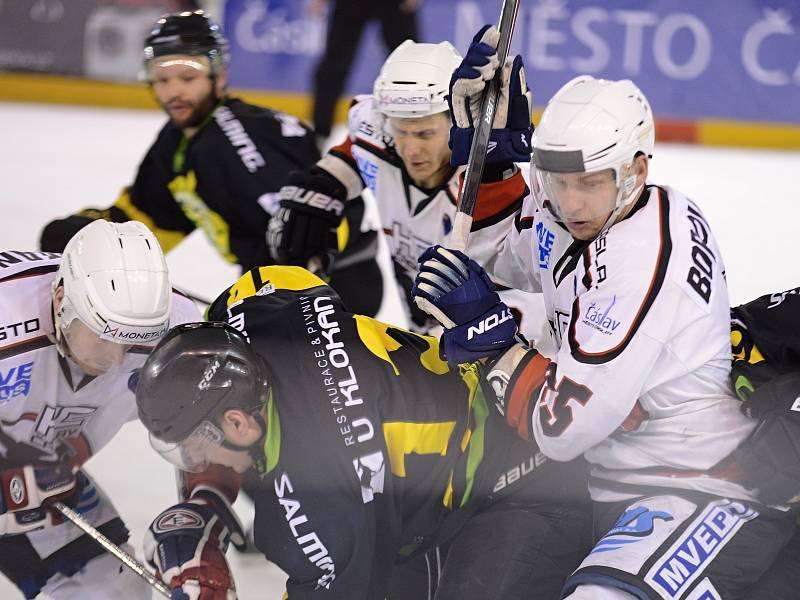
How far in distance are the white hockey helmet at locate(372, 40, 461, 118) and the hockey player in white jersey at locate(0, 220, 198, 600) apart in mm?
648

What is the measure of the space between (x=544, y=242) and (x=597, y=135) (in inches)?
13.9

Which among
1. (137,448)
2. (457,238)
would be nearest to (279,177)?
(137,448)

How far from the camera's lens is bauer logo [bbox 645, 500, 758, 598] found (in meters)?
1.80

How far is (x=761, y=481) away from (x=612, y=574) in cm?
32

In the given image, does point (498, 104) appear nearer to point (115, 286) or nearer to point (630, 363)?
point (630, 363)

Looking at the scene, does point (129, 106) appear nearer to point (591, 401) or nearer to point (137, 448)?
point (137, 448)

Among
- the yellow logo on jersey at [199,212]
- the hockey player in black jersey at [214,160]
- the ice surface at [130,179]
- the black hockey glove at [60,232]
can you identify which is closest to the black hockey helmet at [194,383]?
the ice surface at [130,179]

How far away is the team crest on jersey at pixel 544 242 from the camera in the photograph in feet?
7.07

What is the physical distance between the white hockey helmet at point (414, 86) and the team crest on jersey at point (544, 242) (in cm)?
46

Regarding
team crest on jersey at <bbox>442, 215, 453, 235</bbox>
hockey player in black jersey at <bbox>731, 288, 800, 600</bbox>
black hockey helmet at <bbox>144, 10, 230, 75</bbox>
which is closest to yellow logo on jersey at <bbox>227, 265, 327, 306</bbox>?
team crest on jersey at <bbox>442, 215, 453, 235</bbox>

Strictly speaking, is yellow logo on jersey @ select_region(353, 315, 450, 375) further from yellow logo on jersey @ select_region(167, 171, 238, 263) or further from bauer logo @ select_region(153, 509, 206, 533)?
yellow logo on jersey @ select_region(167, 171, 238, 263)

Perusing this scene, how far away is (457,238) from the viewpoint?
7.06 feet

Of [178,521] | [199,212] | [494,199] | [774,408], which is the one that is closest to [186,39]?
[199,212]

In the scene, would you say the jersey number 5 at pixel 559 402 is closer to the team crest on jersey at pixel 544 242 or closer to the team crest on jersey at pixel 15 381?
the team crest on jersey at pixel 544 242
